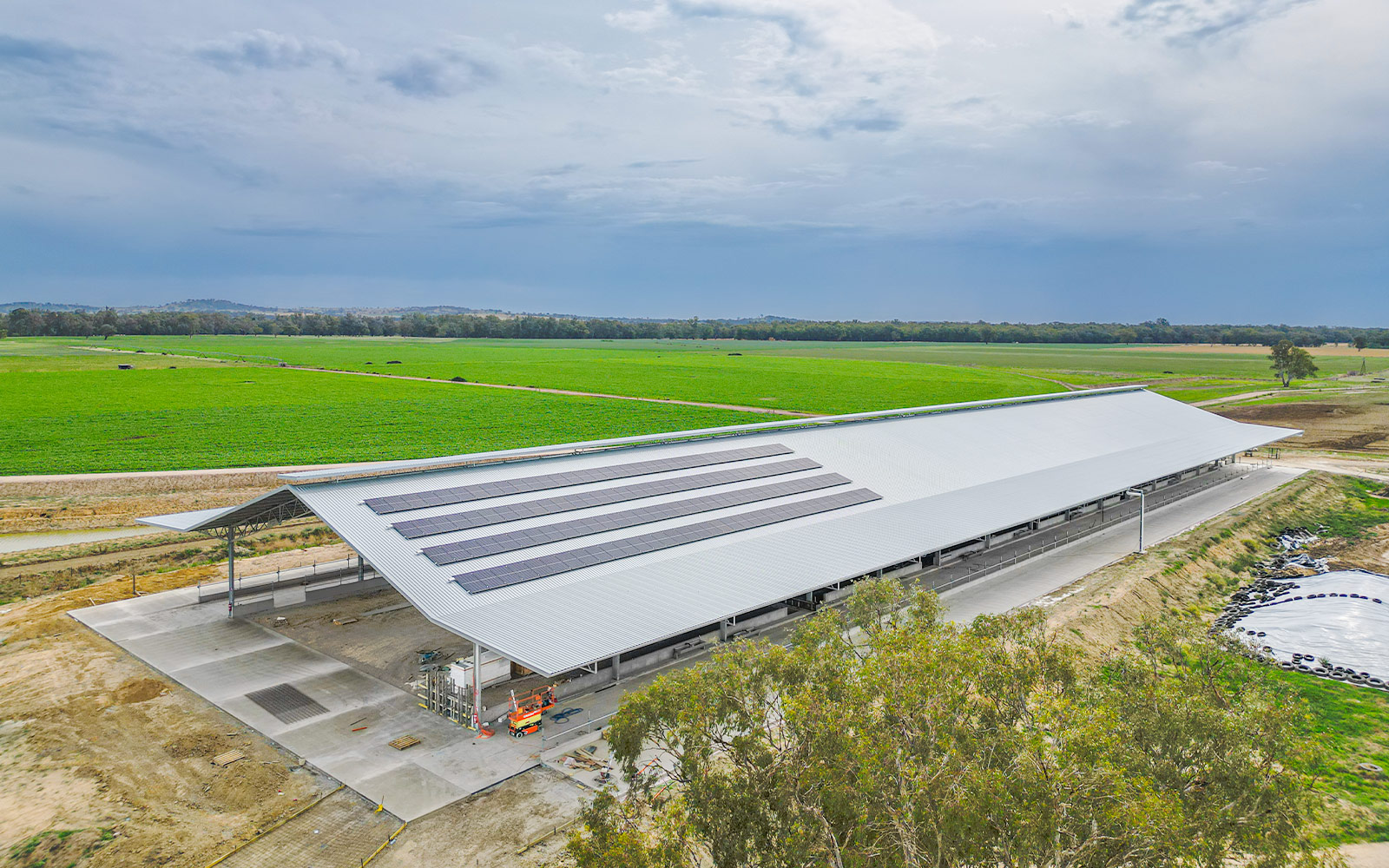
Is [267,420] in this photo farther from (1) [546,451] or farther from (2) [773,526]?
(2) [773,526]

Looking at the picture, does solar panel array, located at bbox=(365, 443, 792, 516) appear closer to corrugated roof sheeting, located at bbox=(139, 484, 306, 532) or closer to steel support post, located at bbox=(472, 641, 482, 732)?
corrugated roof sheeting, located at bbox=(139, 484, 306, 532)

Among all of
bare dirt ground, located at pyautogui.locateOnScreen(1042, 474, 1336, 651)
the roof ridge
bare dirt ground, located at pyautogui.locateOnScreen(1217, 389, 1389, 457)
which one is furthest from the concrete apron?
bare dirt ground, located at pyautogui.locateOnScreen(1217, 389, 1389, 457)

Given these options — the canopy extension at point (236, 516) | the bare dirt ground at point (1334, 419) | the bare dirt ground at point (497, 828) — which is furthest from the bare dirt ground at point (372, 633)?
the bare dirt ground at point (1334, 419)

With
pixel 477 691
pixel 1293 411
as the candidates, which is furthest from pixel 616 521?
pixel 1293 411

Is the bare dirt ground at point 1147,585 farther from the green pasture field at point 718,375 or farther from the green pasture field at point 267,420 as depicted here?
the green pasture field at point 718,375

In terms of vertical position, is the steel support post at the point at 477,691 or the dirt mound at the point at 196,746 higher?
the steel support post at the point at 477,691

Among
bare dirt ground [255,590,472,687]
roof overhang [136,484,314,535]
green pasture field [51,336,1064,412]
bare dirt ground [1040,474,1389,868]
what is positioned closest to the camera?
bare dirt ground [255,590,472,687]
